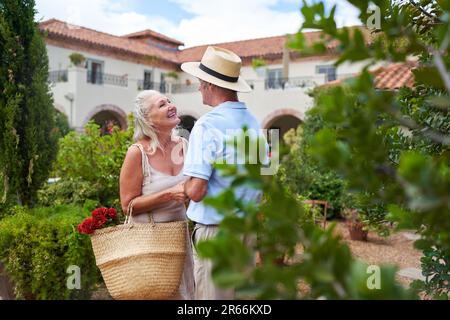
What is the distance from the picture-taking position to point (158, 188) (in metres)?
2.68

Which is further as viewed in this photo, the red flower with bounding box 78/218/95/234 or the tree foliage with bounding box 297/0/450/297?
the red flower with bounding box 78/218/95/234

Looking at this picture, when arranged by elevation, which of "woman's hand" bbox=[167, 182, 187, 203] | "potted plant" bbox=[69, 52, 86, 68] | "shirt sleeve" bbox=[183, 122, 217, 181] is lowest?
Answer: "woman's hand" bbox=[167, 182, 187, 203]

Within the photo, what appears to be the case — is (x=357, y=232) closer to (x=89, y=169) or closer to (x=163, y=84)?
(x=89, y=169)

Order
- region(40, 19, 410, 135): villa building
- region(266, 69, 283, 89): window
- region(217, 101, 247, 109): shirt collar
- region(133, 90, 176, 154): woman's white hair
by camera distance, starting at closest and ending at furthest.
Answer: region(217, 101, 247, 109): shirt collar
region(133, 90, 176, 154): woman's white hair
region(40, 19, 410, 135): villa building
region(266, 69, 283, 89): window

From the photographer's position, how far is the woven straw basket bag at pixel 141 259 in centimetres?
248

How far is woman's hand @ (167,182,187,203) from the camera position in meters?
2.48

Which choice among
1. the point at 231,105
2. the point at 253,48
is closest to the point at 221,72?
the point at 231,105

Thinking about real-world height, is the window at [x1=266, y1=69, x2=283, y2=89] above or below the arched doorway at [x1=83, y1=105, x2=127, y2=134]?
above

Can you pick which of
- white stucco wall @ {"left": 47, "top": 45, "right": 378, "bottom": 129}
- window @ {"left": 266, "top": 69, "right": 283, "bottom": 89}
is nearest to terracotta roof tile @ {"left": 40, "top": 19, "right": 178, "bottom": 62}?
white stucco wall @ {"left": 47, "top": 45, "right": 378, "bottom": 129}

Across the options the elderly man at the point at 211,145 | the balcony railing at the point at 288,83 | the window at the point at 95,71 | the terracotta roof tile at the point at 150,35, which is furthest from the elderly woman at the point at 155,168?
the terracotta roof tile at the point at 150,35

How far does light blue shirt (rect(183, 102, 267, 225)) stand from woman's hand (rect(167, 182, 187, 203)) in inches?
6.0

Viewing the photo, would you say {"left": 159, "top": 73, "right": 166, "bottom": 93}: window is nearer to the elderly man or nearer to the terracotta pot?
the terracotta pot

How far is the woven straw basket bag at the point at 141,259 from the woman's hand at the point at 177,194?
167 millimetres

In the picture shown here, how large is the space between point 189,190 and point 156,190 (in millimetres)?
571
